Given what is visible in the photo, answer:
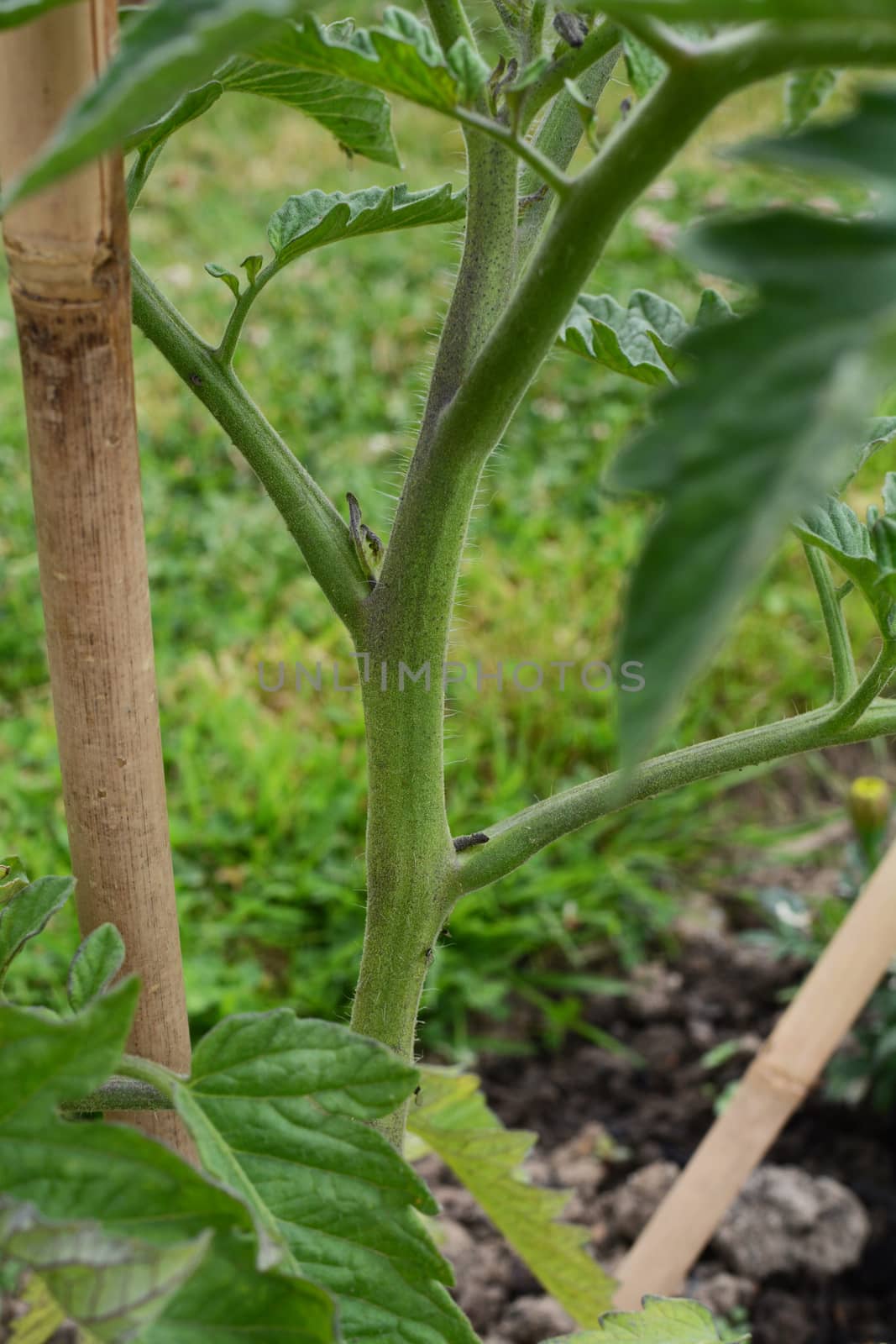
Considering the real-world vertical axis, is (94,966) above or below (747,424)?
below

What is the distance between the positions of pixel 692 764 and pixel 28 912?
0.27m

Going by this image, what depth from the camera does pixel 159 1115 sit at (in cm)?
62

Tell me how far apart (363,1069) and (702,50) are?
0.33 metres

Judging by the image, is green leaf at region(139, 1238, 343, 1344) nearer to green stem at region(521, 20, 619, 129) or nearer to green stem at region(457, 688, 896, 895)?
green stem at region(457, 688, 896, 895)

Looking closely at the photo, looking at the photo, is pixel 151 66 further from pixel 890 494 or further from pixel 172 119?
pixel 890 494

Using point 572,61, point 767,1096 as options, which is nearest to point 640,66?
point 572,61

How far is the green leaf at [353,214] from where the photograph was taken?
0.58 m

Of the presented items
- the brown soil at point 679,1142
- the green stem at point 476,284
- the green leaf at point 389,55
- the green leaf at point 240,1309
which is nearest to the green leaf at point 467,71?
the green leaf at point 389,55

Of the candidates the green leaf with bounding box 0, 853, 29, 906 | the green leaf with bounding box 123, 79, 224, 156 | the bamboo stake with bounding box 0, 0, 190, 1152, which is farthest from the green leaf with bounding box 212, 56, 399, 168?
the green leaf with bounding box 0, 853, 29, 906

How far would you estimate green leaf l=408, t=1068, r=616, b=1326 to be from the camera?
2.51ft

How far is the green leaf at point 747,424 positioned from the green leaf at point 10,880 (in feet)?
1.26

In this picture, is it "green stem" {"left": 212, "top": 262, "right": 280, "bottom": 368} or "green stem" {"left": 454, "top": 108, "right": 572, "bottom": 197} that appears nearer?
"green stem" {"left": 454, "top": 108, "right": 572, "bottom": 197}

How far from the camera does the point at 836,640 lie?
581 millimetres

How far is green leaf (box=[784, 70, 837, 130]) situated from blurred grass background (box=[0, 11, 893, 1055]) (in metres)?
0.38
